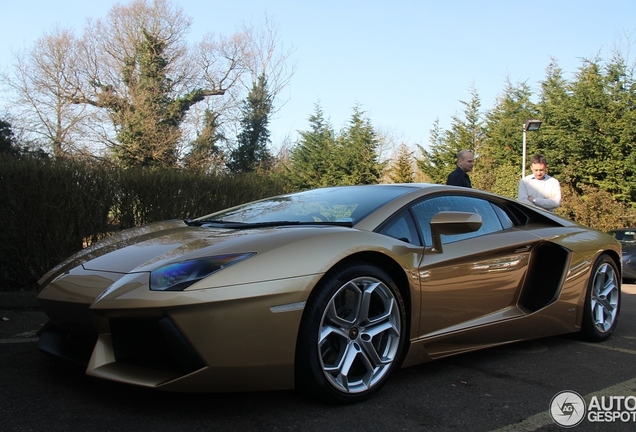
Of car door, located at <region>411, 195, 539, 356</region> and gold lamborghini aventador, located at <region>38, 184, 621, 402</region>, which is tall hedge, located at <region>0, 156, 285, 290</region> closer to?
gold lamborghini aventador, located at <region>38, 184, 621, 402</region>

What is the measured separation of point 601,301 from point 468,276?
1.65m

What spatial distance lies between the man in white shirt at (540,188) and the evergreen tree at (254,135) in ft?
80.7

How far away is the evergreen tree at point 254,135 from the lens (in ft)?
99.4

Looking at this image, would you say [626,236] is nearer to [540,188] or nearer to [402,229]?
[540,188]

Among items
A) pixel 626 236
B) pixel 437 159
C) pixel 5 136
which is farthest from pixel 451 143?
pixel 5 136

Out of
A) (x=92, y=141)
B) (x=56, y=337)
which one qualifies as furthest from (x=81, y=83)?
(x=56, y=337)

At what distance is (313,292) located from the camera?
100.0 inches

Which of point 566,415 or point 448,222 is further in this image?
point 448,222

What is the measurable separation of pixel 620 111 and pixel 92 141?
898 inches

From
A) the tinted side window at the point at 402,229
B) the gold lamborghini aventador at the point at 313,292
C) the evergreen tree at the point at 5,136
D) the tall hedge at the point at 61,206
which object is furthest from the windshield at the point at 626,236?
the evergreen tree at the point at 5,136

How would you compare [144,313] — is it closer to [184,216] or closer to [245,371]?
[245,371]

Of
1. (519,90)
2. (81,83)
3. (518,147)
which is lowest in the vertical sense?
(518,147)

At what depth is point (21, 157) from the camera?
19.1ft

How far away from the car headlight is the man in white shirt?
4287mm
